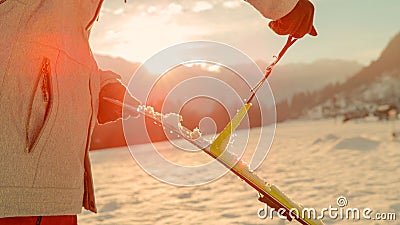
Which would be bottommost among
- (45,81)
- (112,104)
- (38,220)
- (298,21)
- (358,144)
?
(358,144)

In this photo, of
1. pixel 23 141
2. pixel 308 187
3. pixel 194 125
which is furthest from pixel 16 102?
pixel 308 187

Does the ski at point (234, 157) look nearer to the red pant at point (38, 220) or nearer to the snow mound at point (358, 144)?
the red pant at point (38, 220)

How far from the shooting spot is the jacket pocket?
4.79 ft

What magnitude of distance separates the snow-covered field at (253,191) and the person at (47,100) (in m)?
3.04

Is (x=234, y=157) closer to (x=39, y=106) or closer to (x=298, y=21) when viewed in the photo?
(x=298, y=21)

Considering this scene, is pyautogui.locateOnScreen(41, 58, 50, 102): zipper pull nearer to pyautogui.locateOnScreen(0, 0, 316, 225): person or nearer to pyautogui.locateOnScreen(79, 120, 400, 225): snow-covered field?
pyautogui.locateOnScreen(0, 0, 316, 225): person

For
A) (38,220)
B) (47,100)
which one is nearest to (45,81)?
(47,100)

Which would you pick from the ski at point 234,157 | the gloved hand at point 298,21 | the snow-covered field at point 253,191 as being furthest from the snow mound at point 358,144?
the gloved hand at point 298,21

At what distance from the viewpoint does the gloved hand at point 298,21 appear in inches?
64.1

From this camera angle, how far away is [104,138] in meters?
17.2

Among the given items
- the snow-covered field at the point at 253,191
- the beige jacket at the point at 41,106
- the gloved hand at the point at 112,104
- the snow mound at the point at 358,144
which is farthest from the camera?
the snow mound at the point at 358,144

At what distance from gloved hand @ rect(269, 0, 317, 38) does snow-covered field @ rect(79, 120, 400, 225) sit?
2.91 meters

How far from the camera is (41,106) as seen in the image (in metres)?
1.48

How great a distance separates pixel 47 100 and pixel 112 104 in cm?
71
